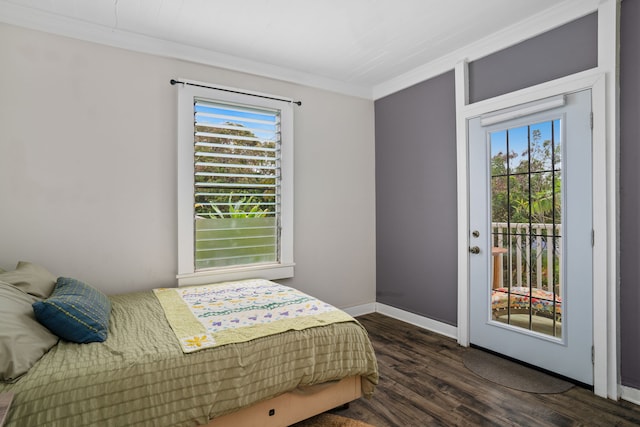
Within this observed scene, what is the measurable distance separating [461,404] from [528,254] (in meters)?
1.28

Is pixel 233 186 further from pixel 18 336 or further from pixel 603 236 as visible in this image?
pixel 603 236

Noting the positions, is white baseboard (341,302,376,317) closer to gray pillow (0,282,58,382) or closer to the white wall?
the white wall

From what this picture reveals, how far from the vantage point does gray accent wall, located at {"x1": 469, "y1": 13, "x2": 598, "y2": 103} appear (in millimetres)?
2455

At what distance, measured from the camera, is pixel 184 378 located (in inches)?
64.6

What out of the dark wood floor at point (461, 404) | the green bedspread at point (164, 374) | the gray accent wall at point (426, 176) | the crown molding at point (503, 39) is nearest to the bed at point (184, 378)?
the green bedspread at point (164, 374)

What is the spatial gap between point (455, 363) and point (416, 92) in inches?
104

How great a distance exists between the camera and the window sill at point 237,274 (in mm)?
3068

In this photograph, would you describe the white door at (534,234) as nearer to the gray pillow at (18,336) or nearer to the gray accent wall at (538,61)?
the gray accent wall at (538,61)

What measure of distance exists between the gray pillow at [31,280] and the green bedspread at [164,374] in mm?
443

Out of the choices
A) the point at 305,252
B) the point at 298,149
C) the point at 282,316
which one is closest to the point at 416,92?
the point at 298,149

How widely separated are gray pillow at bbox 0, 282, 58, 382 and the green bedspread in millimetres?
44

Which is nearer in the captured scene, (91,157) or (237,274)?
(91,157)

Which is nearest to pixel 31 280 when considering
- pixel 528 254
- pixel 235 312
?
pixel 235 312

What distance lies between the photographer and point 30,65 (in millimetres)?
2516
